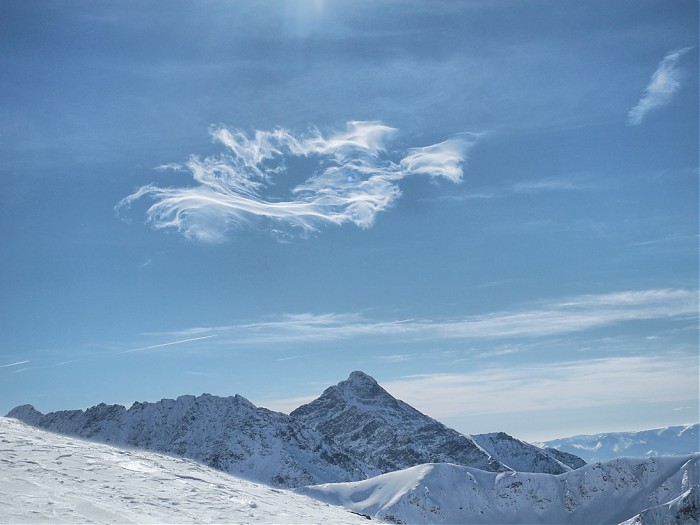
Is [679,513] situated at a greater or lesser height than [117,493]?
lesser

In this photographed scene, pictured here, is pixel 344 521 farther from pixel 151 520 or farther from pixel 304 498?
pixel 151 520

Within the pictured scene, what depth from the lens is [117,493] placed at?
83.7 ft

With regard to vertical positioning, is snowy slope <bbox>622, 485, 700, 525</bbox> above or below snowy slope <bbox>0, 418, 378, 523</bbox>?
below

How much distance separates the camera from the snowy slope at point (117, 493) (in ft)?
71.0

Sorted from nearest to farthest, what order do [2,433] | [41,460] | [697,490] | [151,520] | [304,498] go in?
[151,520]
[41,460]
[2,433]
[304,498]
[697,490]

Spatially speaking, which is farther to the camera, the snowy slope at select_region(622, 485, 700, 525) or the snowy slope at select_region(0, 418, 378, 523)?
the snowy slope at select_region(622, 485, 700, 525)

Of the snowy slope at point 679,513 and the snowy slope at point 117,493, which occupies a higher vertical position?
the snowy slope at point 117,493

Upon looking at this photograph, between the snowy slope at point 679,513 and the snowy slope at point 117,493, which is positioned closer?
the snowy slope at point 117,493

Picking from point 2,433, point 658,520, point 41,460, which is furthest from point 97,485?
point 658,520

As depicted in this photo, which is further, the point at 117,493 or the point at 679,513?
the point at 679,513

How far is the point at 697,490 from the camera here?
187m

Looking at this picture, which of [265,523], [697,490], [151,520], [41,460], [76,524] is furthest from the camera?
[697,490]

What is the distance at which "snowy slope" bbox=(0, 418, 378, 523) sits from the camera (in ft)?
71.0

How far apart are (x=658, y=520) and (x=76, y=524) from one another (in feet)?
706
